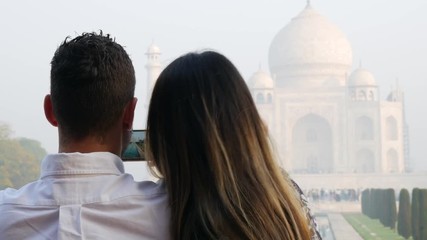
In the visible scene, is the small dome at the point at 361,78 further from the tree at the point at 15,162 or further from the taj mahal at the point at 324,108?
the tree at the point at 15,162

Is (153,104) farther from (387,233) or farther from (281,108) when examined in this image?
(281,108)

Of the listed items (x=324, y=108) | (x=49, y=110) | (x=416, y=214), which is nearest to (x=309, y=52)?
(x=324, y=108)

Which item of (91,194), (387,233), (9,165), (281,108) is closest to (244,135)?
(91,194)

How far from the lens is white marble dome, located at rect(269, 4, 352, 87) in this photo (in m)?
20.2

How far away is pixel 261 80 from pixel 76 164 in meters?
18.8

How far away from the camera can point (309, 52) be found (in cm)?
2038

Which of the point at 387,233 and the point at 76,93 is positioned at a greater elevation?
the point at 76,93

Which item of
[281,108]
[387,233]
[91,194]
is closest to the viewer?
[91,194]

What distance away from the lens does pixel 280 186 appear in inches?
26.0

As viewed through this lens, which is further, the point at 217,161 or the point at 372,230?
the point at 372,230

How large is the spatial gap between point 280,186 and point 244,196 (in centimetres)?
4

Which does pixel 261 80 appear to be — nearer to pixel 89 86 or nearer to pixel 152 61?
pixel 152 61

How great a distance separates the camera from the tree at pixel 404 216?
6668 mm

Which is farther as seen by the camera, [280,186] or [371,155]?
[371,155]
